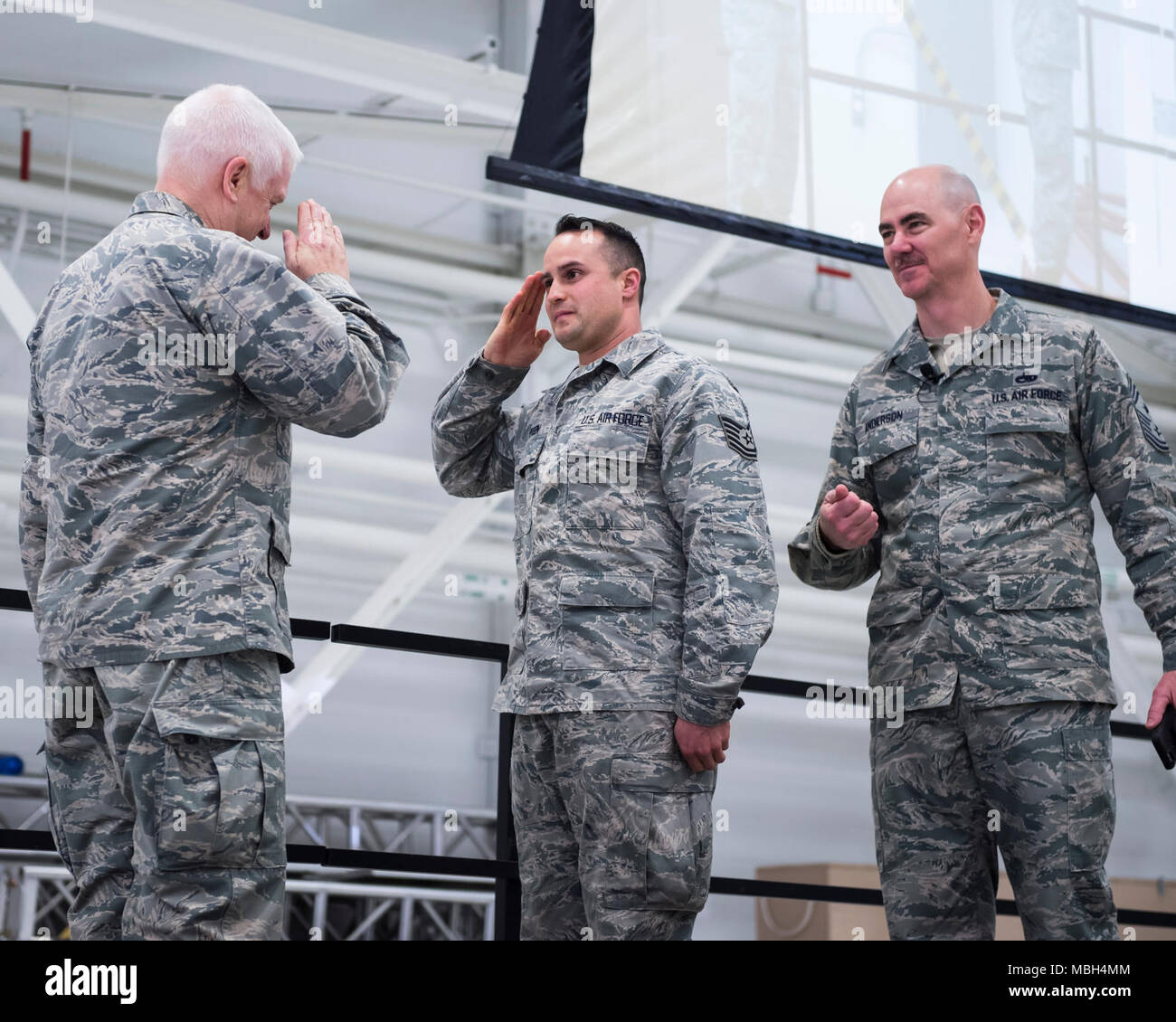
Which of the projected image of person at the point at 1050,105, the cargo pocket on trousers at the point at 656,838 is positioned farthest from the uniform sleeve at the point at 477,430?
the projected image of person at the point at 1050,105

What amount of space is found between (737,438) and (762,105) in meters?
1.74

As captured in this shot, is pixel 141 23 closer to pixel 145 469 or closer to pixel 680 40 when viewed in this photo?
pixel 680 40

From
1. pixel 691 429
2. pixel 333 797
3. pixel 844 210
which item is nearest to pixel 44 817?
pixel 333 797

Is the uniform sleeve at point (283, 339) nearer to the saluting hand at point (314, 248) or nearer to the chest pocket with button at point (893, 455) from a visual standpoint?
the saluting hand at point (314, 248)

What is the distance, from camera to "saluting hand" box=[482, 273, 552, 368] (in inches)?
99.6

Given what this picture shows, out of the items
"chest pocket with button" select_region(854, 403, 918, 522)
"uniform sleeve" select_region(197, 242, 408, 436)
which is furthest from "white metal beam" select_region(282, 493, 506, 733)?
"uniform sleeve" select_region(197, 242, 408, 436)

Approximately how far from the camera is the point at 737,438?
230cm

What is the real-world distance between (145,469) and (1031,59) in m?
3.31

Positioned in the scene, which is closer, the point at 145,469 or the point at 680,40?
the point at 145,469

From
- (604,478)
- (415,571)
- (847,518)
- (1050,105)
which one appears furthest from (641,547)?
(415,571)

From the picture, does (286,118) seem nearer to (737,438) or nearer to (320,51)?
(320,51)

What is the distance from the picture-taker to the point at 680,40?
3619mm

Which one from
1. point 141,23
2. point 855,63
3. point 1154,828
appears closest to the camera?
point 855,63

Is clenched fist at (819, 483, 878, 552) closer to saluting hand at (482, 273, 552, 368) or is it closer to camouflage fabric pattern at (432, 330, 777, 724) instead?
camouflage fabric pattern at (432, 330, 777, 724)
